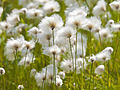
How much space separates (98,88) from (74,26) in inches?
16.8

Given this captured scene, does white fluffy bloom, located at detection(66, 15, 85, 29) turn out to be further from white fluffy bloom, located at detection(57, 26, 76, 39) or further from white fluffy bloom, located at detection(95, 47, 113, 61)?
white fluffy bloom, located at detection(95, 47, 113, 61)

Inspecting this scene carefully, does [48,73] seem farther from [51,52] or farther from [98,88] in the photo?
[98,88]

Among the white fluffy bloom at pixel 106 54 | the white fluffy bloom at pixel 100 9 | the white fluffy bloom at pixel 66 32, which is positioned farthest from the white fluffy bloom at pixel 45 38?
the white fluffy bloom at pixel 100 9

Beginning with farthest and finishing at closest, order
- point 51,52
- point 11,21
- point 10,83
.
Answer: point 11,21, point 10,83, point 51,52

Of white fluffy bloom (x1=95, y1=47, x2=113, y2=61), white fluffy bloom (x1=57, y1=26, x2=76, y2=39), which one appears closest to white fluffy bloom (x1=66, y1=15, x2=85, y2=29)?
white fluffy bloom (x1=57, y1=26, x2=76, y2=39)

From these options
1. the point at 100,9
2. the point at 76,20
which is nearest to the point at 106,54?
the point at 76,20

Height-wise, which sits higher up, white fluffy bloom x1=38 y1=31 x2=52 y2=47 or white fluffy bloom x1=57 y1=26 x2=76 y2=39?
white fluffy bloom x1=38 y1=31 x2=52 y2=47

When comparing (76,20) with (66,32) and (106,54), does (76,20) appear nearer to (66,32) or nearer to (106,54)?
(66,32)

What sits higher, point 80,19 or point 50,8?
point 50,8

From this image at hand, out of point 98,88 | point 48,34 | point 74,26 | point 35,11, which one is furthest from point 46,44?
point 35,11

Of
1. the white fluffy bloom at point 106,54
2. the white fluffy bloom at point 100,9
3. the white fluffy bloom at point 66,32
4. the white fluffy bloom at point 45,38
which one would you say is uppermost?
the white fluffy bloom at point 100,9

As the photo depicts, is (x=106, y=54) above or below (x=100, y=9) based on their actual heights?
below

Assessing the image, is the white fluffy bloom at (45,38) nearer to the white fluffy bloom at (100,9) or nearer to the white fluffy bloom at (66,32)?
the white fluffy bloom at (66,32)

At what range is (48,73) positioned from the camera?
1384 millimetres
